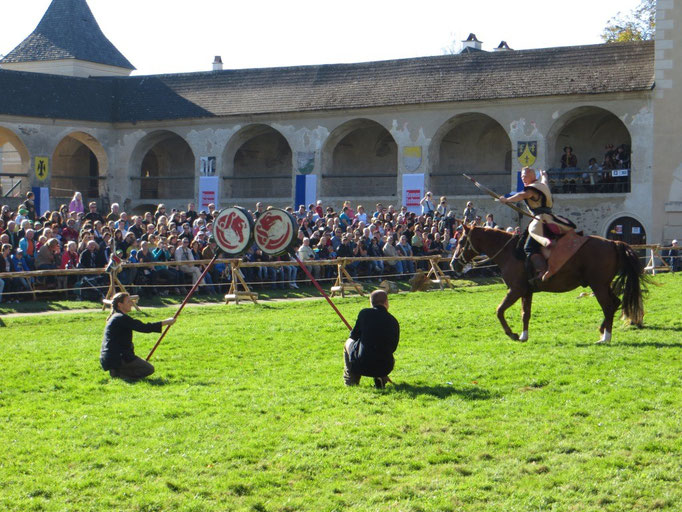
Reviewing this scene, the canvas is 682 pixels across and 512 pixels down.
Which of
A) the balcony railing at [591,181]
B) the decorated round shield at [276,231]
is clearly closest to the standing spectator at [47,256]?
the decorated round shield at [276,231]

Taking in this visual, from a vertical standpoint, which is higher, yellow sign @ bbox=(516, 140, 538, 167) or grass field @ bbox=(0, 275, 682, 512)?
yellow sign @ bbox=(516, 140, 538, 167)

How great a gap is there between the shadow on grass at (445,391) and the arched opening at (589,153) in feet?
91.9

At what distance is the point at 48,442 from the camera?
10719 mm

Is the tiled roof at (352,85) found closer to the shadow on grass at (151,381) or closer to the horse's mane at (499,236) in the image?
the horse's mane at (499,236)

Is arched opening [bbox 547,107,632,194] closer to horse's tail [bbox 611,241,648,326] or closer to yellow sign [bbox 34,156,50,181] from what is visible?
yellow sign [bbox 34,156,50,181]

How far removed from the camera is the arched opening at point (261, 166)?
155 ft

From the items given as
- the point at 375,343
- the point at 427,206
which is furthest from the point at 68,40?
the point at 375,343

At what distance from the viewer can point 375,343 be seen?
1257 cm

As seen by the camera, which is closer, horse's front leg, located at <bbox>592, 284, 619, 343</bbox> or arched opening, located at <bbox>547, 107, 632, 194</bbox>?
horse's front leg, located at <bbox>592, 284, 619, 343</bbox>

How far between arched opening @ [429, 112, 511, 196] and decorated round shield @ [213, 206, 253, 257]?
30086mm

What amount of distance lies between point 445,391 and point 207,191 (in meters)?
34.8

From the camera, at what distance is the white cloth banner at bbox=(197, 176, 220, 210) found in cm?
4616

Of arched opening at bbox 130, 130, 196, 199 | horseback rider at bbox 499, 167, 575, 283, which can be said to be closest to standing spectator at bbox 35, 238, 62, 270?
horseback rider at bbox 499, 167, 575, 283

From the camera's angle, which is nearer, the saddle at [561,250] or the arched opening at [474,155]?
the saddle at [561,250]
